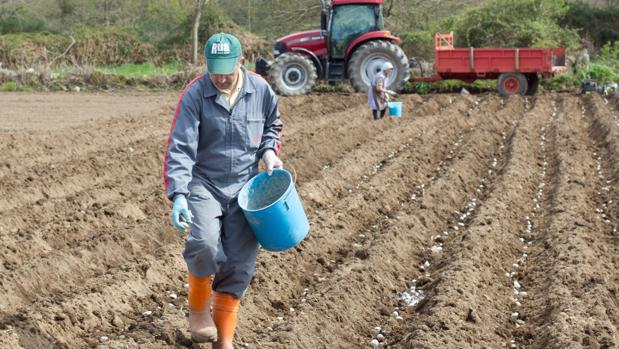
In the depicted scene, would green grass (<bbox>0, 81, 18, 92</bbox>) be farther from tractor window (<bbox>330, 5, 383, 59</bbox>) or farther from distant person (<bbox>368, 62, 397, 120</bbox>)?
distant person (<bbox>368, 62, 397, 120</bbox>)

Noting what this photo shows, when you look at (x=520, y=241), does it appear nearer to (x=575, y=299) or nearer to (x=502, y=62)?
(x=575, y=299)

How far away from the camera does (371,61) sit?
18.7 metres

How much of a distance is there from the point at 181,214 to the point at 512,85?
55.5ft

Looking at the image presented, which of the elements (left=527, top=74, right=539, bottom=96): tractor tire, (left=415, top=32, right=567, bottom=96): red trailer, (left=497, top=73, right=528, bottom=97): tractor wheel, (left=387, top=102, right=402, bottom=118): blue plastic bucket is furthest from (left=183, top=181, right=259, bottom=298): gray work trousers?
(left=527, top=74, right=539, bottom=96): tractor tire

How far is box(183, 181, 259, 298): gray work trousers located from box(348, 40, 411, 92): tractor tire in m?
14.1

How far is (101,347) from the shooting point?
4.90 meters

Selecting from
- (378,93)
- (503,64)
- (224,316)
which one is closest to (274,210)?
(224,316)

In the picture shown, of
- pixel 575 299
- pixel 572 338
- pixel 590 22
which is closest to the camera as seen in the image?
pixel 572 338

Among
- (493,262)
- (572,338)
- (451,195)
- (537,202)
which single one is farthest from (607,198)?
(572,338)

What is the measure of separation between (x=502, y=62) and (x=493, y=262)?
13.8 m

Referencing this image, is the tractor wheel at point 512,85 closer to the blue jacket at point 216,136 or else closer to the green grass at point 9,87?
the green grass at point 9,87

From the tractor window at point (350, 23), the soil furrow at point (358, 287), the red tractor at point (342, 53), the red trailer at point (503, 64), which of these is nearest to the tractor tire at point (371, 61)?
the red tractor at point (342, 53)

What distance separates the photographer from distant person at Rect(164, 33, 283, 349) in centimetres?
447

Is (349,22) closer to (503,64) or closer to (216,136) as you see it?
(503,64)
